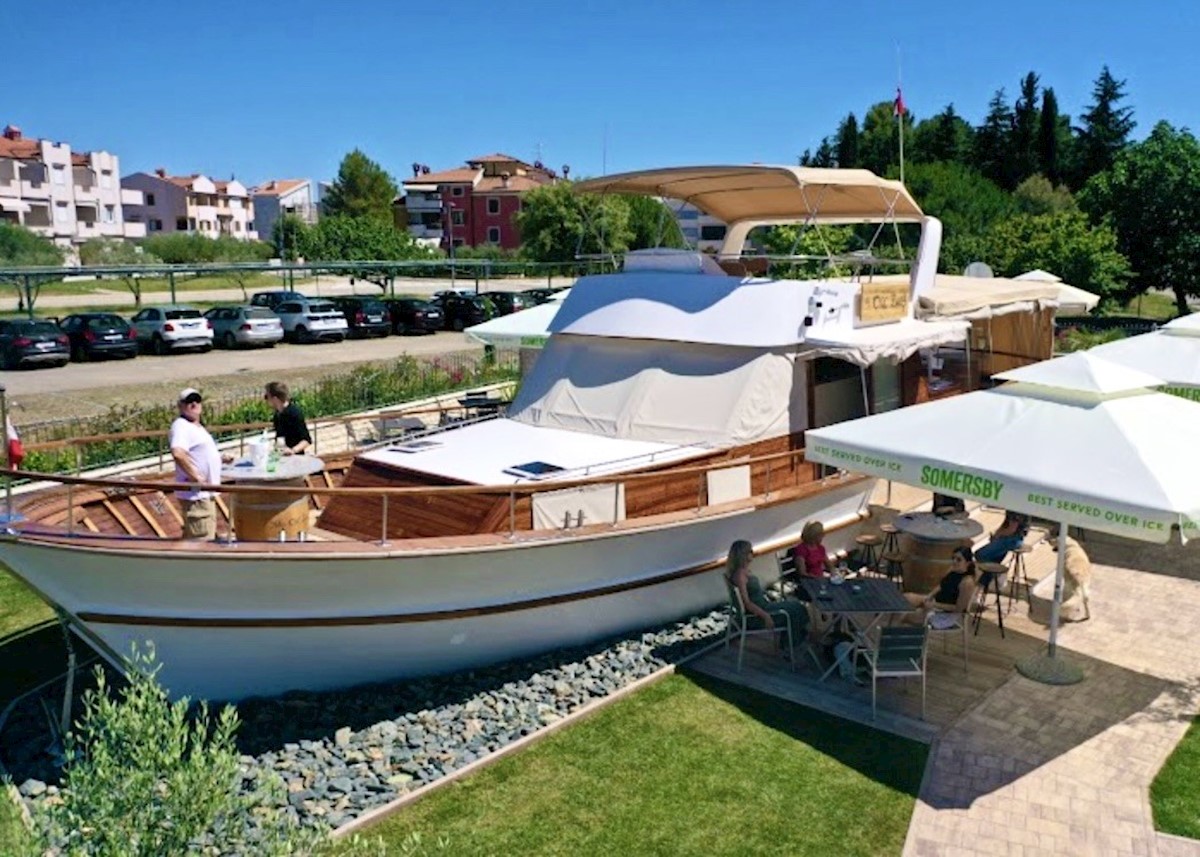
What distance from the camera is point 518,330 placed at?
16.0m

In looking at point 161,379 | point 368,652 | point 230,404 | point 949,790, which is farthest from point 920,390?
point 161,379

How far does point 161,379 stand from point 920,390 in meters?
17.9

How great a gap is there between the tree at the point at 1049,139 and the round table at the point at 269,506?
225ft

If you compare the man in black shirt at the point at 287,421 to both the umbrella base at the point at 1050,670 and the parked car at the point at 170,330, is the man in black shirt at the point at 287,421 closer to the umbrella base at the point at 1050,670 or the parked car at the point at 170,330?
the umbrella base at the point at 1050,670

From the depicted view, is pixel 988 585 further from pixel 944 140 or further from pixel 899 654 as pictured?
pixel 944 140

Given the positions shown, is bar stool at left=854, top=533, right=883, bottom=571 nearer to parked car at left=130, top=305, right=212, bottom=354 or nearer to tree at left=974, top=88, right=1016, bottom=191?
parked car at left=130, top=305, right=212, bottom=354

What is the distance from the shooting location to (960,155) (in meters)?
68.9

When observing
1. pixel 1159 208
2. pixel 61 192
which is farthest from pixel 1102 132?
pixel 61 192

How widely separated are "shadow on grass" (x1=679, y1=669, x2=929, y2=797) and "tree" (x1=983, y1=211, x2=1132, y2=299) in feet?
94.6

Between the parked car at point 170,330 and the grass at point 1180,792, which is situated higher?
the parked car at point 170,330

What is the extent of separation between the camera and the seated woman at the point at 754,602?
327 inches

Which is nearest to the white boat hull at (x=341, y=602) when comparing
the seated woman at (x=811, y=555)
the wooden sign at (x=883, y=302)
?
the seated woman at (x=811, y=555)

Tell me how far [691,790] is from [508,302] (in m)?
29.1

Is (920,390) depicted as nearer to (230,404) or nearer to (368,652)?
(368,652)
